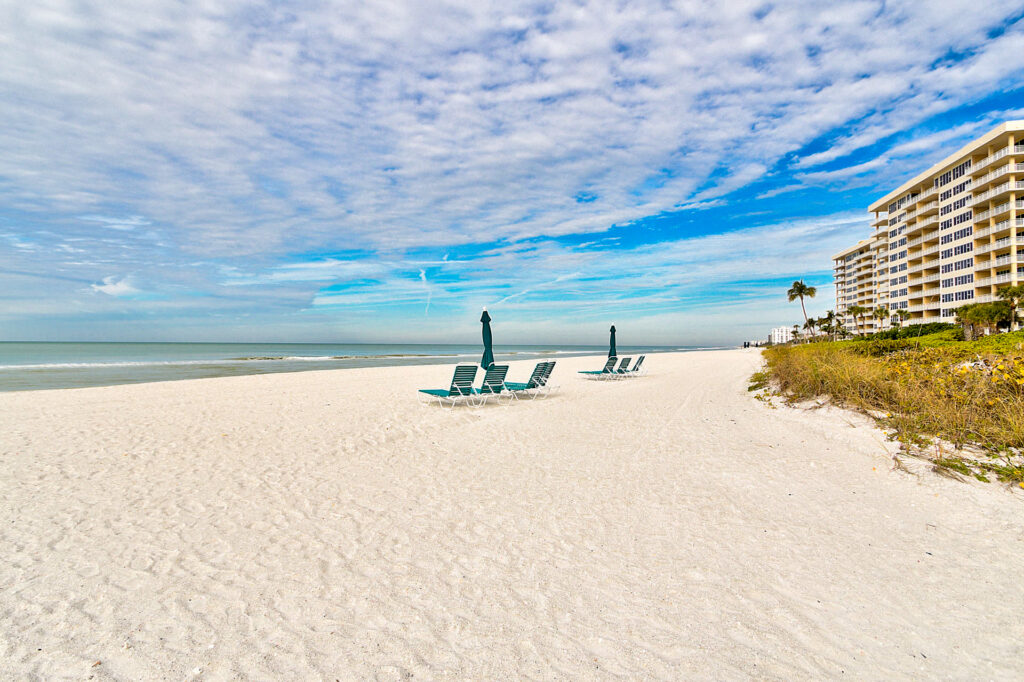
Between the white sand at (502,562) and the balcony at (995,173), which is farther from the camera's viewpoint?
the balcony at (995,173)

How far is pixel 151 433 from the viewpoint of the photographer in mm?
8023

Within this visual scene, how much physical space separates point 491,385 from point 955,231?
5983 cm

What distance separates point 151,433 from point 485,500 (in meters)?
6.19

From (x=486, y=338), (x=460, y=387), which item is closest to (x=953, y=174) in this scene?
(x=486, y=338)

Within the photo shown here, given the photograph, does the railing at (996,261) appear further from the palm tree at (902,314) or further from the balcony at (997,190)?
the palm tree at (902,314)

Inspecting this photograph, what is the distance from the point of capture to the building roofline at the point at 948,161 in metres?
43.5

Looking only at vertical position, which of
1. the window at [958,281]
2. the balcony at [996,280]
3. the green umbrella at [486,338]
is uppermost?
the window at [958,281]

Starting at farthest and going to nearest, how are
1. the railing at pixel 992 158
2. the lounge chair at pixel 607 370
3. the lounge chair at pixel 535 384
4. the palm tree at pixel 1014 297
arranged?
the railing at pixel 992 158 → the palm tree at pixel 1014 297 → the lounge chair at pixel 607 370 → the lounge chair at pixel 535 384

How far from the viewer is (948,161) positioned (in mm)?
51656

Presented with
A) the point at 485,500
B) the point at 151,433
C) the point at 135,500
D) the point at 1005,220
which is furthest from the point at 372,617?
the point at 1005,220

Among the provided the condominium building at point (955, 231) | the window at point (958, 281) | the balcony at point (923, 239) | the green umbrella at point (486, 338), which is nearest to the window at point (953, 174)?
the condominium building at point (955, 231)

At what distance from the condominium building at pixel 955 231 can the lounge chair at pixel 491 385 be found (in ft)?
167

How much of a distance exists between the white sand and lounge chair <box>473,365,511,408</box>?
4399 millimetres

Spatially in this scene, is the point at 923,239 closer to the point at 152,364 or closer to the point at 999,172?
the point at 999,172
